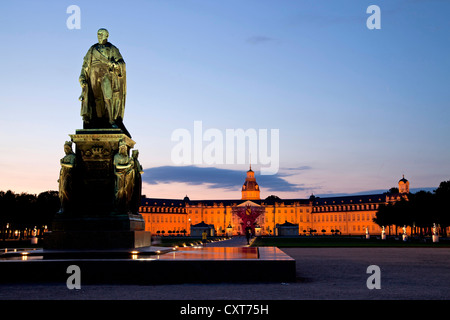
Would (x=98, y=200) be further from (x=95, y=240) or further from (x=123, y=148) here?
(x=123, y=148)

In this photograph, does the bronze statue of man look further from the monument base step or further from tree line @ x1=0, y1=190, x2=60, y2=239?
tree line @ x1=0, y1=190, x2=60, y2=239

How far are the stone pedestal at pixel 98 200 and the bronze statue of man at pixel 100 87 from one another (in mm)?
825

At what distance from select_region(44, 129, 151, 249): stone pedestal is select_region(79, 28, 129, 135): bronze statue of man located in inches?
32.5

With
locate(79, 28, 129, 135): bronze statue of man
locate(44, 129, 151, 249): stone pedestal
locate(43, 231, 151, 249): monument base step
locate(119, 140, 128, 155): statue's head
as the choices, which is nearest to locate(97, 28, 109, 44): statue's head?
locate(79, 28, 129, 135): bronze statue of man

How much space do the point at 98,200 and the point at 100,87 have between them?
4243 millimetres

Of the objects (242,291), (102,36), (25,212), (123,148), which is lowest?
(242,291)

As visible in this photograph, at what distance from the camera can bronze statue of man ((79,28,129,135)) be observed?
18875mm

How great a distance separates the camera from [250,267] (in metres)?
15.5

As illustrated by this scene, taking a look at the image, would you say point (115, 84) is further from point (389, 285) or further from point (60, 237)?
point (389, 285)

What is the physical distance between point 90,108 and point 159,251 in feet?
19.3

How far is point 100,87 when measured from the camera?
62.2ft

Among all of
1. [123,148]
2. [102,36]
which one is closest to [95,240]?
[123,148]

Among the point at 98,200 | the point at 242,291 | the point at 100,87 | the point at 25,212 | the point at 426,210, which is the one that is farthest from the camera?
the point at 426,210
